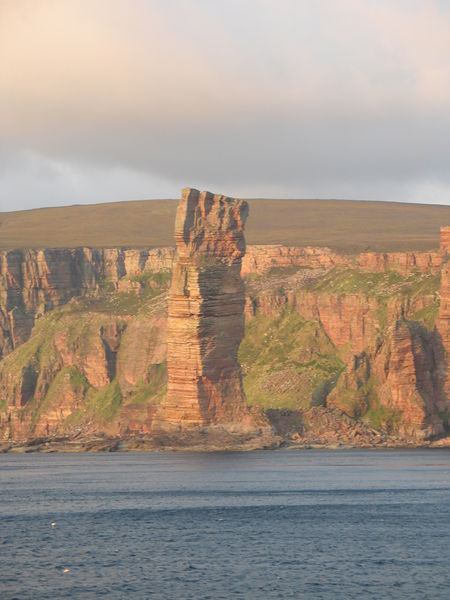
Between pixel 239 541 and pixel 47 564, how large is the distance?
18.4 meters

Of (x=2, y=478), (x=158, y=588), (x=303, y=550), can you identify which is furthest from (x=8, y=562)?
(x=2, y=478)

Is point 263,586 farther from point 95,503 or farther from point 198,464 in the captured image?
A: point 198,464

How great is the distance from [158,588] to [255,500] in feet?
165

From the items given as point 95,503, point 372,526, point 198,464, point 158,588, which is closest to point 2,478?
point 198,464

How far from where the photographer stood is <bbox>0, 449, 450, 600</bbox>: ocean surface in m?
93.6

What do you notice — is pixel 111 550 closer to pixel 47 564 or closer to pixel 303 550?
pixel 47 564

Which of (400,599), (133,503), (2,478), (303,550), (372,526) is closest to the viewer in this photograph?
(400,599)

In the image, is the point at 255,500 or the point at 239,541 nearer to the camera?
the point at 239,541

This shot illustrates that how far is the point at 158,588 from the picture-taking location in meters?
92.8

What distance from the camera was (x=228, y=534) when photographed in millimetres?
116812

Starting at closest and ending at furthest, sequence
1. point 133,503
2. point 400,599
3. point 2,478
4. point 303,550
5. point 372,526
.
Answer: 1. point 400,599
2. point 303,550
3. point 372,526
4. point 133,503
5. point 2,478

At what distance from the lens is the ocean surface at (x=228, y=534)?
93.6 meters

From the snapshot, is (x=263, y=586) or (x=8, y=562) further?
(x=8, y=562)

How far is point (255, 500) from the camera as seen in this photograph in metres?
143
